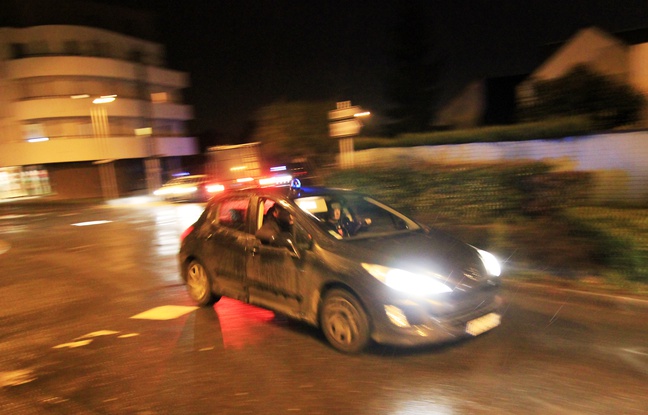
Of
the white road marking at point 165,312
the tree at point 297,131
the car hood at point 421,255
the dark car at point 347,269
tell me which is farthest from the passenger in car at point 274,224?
the tree at point 297,131

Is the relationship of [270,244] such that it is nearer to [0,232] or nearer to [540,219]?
[540,219]

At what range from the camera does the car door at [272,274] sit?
5438 millimetres

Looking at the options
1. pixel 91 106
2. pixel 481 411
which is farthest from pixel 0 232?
pixel 91 106

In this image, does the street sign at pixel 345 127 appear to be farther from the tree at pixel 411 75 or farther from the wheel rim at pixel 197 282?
the tree at pixel 411 75

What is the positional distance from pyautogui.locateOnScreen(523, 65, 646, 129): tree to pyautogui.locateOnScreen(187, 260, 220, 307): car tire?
11192mm

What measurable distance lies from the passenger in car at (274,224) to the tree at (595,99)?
35.7 feet

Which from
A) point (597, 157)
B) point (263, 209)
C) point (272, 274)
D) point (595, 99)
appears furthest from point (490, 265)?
point (595, 99)

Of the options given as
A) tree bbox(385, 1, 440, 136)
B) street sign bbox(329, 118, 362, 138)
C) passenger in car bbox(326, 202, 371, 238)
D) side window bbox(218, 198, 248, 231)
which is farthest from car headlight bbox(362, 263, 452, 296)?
tree bbox(385, 1, 440, 136)

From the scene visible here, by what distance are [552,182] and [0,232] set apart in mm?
18907

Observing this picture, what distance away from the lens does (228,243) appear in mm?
6332

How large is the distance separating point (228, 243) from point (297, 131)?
1230cm

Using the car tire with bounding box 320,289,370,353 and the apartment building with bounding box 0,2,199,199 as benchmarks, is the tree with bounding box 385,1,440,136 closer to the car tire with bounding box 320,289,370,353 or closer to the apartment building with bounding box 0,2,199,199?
the apartment building with bounding box 0,2,199,199

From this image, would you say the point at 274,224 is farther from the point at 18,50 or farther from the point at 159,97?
the point at 159,97

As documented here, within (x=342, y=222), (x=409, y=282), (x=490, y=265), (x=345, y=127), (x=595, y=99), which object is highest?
(x=595, y=99)
